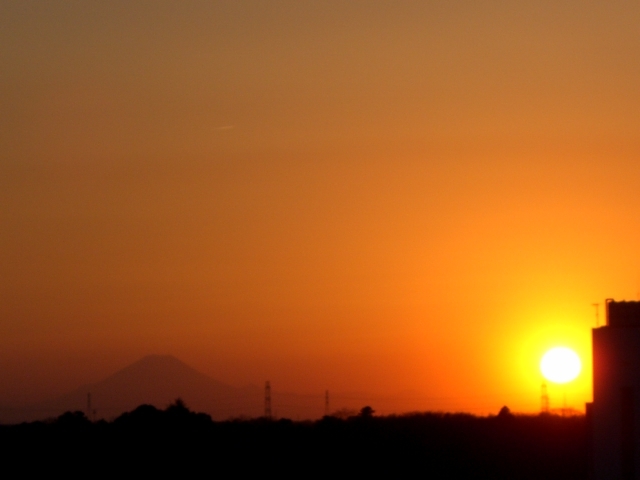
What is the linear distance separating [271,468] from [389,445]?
860cm

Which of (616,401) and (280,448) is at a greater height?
(616,401)

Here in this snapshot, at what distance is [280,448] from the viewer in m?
56.6

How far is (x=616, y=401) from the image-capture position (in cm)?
3450

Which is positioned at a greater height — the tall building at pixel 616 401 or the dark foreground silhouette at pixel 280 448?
the tall building at pixel 616 401

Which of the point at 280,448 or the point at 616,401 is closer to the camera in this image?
the point at 616,401

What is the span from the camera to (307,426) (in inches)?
2515

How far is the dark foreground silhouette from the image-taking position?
52.0 m

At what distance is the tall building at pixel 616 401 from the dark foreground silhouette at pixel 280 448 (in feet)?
46.0

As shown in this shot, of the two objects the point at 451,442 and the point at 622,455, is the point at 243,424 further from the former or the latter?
the point at 622,455

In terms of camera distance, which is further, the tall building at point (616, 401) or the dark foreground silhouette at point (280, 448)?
the dark foreground silhouette at point (280, 448)

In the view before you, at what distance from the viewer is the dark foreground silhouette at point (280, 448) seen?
5203cm

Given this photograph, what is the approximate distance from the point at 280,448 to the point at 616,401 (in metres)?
26.0

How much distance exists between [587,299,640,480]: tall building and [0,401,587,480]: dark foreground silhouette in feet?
46.0

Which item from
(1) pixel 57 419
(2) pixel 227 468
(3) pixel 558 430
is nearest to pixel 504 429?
(3) pixel 558 430
